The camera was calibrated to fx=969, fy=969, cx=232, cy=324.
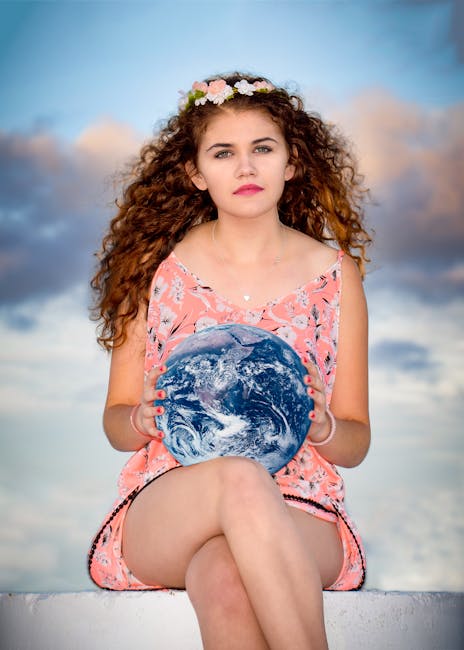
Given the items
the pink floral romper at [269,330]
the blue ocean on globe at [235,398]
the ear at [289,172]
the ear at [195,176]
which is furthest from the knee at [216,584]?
the ear at [289,172]

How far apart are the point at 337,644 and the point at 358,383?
1.21m

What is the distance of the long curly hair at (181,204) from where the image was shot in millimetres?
4676

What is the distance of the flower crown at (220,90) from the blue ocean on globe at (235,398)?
4.56 ft

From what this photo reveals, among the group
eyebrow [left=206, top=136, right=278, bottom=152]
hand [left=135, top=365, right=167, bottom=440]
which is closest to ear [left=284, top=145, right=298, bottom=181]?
eyebrow [left=206, top=136, right=278, bottom=152]

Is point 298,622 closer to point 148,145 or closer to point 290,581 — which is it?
point 290,581

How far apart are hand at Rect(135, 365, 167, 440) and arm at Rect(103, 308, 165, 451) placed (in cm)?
42

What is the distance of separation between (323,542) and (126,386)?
1222 mm

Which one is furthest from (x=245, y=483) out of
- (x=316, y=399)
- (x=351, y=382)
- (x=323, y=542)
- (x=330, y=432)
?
(x=351, y=382)

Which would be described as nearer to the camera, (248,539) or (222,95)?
(248,539)

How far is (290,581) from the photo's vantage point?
3.09 m

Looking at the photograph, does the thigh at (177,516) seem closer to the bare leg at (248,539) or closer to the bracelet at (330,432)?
the bare leg at (248,539)

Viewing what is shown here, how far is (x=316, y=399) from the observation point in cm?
371

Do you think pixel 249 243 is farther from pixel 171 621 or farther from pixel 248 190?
pixel 171 621

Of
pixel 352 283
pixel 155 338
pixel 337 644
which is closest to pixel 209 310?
pixel 155 338
